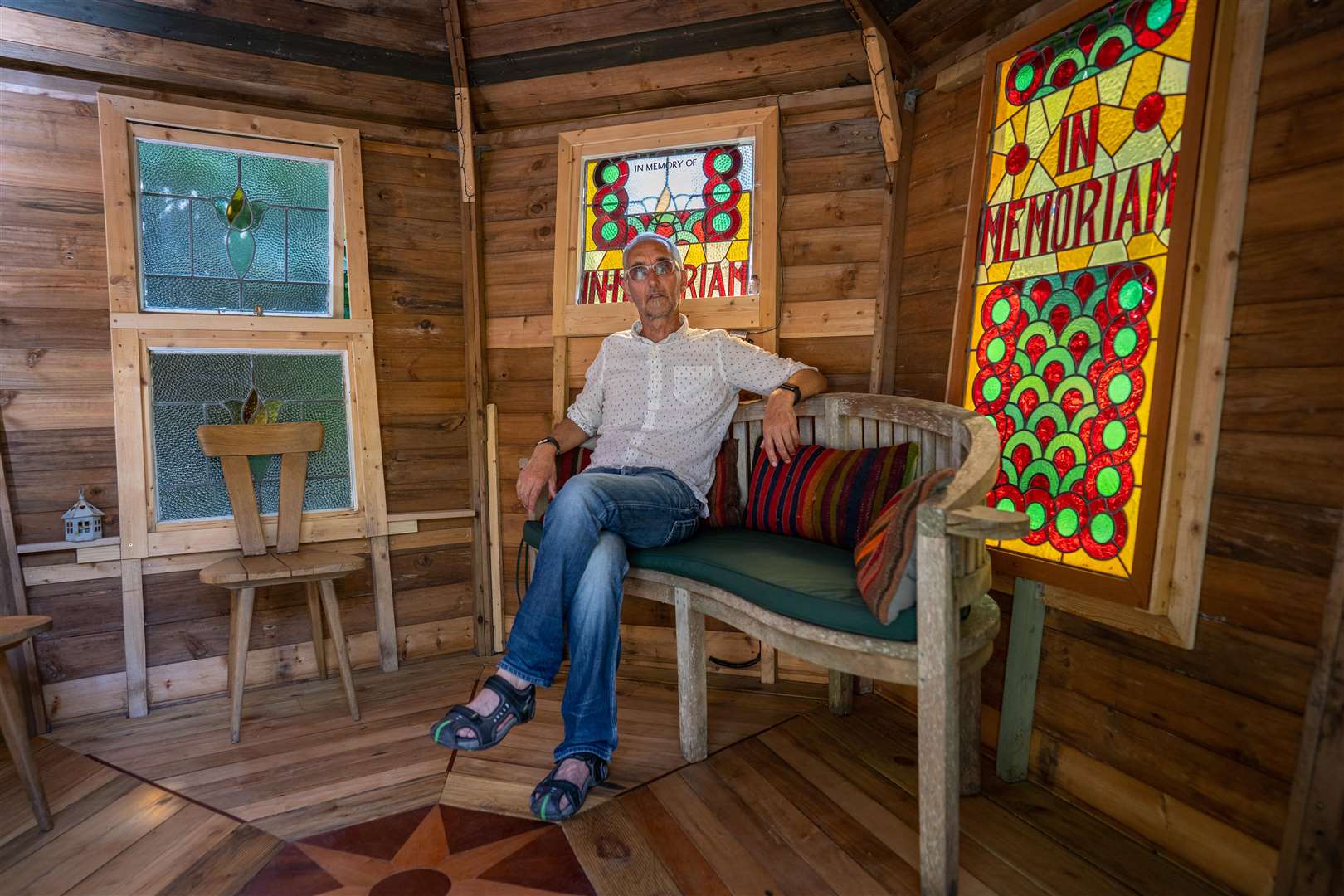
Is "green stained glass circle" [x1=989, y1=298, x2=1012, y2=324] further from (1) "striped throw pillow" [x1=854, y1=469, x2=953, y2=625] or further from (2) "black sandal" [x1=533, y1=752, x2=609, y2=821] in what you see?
(2) "black sandal" [x1=533, y1=752, x2=609, y2=821]

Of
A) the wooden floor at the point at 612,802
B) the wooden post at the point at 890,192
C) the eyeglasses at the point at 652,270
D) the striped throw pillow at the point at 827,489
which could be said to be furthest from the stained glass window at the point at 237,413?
the wooden post at the point at 890,192

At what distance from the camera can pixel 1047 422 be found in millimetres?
2004

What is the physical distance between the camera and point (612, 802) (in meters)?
1.95

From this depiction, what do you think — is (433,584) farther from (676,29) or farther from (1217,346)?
(1217,346)

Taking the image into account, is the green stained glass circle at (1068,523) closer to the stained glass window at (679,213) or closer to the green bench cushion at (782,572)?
the green bench cushion at (782,572)

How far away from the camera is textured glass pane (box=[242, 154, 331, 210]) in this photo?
111 inches

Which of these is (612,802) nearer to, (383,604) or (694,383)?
(694,383)

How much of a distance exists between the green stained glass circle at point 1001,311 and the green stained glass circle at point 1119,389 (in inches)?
15.2

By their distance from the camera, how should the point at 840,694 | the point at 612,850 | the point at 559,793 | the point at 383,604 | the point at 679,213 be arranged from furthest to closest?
the point at 383,604
the point at 679,213
the point at 840,694
the point at 559,793
the point at 612,850

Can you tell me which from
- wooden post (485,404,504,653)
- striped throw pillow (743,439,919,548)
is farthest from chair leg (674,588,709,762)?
wooden post (485,404,504,653)

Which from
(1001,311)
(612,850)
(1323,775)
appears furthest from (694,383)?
(1323,775)

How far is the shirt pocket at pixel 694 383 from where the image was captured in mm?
2490

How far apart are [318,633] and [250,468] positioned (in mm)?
685

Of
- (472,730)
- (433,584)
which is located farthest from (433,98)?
(472,730)
